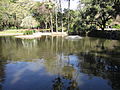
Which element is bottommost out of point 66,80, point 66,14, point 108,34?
point 66,80

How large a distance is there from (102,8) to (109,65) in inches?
833

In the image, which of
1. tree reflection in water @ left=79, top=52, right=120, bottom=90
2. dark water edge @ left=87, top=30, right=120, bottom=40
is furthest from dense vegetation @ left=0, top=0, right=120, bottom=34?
tree reflection in water @ left=79, top=52, right=120, bottom=90

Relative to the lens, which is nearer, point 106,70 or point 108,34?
point 106,70

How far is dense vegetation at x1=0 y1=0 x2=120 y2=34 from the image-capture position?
2922cm

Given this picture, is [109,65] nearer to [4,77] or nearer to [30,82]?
[30,82]

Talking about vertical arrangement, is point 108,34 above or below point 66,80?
above

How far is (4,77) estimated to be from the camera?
809 centimetres

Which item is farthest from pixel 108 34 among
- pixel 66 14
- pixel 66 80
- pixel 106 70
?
pixel 66 80

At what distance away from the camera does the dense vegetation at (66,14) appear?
29219 millimetres

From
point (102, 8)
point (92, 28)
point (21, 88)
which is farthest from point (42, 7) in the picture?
point (21, 88)

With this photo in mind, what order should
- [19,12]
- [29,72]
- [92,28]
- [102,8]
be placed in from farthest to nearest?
[19,12] → [92,28] → [102,8] → [29,72]

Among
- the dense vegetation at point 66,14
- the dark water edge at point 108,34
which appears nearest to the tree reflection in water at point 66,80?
the dense vegetation at point 66,14

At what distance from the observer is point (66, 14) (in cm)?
4650

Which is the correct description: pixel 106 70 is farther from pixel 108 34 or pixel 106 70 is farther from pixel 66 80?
pixel 108 34
